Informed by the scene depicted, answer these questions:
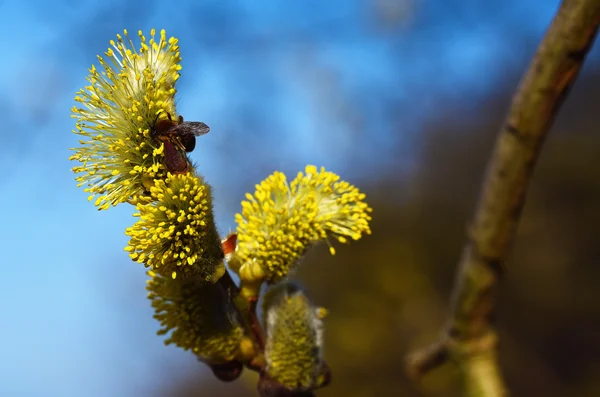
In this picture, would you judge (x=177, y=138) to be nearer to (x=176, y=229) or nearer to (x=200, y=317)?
(x=176, y=229)

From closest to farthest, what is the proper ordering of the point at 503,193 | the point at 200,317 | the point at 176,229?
the point at 176,229
the point at 200,317
the point at 503,193

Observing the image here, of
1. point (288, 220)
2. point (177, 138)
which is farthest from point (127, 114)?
point (288, 220)

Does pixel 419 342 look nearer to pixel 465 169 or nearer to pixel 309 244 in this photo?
pixel 465 169

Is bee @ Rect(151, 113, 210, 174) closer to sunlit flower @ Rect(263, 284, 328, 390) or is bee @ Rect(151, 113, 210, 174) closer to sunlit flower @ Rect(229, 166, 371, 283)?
sunlit flower @ Rect(229, 166, 371, 283)

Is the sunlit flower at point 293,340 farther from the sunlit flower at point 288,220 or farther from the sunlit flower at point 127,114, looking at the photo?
the sunlit flower at point 127,114

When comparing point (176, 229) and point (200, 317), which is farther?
point (200, 317)

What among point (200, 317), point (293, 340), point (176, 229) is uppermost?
point (176, 229)

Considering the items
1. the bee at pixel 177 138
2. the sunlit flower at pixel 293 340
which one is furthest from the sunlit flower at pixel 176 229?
the sunlit flower at pixel 293 340

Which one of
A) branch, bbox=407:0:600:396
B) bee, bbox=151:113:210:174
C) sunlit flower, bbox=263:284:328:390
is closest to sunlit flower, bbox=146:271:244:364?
sunlit flower, bbox=263:284:328:390
